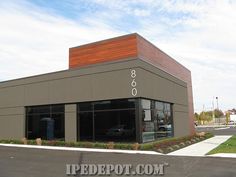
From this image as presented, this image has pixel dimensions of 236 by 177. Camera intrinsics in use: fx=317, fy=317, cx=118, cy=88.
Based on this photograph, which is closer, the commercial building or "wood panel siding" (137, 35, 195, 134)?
the commercial building

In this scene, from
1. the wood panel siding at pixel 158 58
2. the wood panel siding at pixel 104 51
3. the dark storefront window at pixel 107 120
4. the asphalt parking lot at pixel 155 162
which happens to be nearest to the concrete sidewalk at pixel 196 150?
the asphalt parking lot at pixel 155 162

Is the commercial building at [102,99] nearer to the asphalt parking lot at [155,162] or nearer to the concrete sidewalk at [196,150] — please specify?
the concrete sidewalk at [196,150]

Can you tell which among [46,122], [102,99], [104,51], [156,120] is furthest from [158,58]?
[46,122]

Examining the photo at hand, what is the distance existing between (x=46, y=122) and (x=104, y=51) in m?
8.77

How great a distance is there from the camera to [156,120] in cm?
2611

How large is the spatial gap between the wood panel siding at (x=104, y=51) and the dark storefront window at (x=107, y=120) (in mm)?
6245

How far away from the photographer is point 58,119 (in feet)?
92.5

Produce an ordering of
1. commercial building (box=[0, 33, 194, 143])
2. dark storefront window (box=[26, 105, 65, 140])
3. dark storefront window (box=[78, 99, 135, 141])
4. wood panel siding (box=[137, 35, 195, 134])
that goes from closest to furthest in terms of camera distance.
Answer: dark storefront window (box=[78, 99, 135, 141]), commercial building (box=[0, 33, 194, 143]), dark storefront window (box=[26, 105, 65, 140]), wood panel siding (box=[137, 35, 195, 134])

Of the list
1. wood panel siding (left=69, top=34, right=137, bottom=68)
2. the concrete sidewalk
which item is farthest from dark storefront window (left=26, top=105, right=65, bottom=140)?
the concrete sidewalk

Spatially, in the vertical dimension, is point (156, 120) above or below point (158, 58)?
below

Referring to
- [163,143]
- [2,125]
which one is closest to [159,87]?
[163,143]

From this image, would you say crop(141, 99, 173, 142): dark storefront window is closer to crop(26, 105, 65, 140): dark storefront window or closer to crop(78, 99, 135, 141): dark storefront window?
crop(78, 99, 135, 141): dark storefront window

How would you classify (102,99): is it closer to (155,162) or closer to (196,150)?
(196,150)

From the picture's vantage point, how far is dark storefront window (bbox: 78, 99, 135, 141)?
23.3 metres
